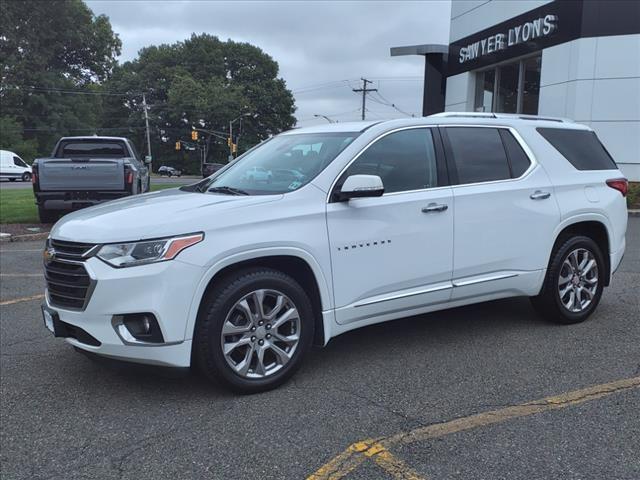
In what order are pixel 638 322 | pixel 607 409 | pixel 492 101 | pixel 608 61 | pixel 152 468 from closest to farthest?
pixel 152 468
pixel 607 409
pixel 638 322
pixel 608 61
pixel 492 101

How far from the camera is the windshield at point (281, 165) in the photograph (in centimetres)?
409

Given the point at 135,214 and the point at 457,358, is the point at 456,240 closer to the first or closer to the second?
the point at 457,358

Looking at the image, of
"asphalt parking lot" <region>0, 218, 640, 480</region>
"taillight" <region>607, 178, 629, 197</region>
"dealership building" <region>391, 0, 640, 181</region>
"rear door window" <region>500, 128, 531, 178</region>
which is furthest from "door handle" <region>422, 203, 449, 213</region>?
"dealership building" <region>391, 0, 640, 181</region>

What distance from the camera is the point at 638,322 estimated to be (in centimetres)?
522

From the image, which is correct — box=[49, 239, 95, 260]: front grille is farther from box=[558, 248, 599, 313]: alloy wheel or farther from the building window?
the building window

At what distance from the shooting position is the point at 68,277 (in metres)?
3.52

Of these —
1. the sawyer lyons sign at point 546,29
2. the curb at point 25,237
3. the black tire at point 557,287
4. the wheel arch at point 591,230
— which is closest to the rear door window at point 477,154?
the wheel arch at point 591,230

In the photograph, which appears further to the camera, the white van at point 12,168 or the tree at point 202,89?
the tree at point 202,89

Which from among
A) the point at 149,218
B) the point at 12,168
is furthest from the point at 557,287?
the point at 12,168

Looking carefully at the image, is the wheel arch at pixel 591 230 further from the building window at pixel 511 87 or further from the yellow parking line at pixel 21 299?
the building window at pixel 511 87

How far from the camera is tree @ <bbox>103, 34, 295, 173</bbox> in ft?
251

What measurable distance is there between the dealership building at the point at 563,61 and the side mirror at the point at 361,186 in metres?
15.3

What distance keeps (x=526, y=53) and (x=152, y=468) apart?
61.9 feet

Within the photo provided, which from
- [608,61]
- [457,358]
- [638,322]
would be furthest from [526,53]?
[457,358]
